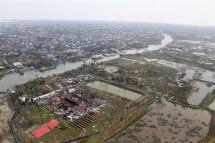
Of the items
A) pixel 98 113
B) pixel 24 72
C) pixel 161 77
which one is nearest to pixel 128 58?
pixel 161 77

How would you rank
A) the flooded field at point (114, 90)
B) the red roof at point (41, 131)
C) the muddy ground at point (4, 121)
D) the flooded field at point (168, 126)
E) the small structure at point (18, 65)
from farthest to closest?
the small structure at point (18, 65) < the flooded field at point (114, 90) < the flooded field at point (168, 126) < the red roof at point (41, 131) < the muddy ground at point (4, 121)

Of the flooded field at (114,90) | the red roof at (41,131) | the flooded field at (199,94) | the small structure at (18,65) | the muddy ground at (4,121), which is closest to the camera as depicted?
the muddy ground at (4,121)

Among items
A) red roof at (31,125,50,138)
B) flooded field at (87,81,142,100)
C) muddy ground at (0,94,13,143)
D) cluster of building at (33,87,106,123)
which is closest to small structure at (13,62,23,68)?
muddy ground at (0,94,13,143)

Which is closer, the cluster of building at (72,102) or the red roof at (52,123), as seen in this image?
the red roof at (52,123)

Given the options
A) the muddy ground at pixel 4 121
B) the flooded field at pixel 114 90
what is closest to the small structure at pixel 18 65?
the muddy ground at pixel 4 121

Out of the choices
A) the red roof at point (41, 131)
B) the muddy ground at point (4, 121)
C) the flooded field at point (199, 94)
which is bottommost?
the flooded field at point (199, 94)

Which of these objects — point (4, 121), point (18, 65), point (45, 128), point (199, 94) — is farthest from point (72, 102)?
point (18, 65)

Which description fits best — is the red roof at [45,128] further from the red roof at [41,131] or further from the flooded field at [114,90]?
the flooded field at [114,90]

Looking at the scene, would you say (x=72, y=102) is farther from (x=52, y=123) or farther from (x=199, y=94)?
(x=199, y=94)

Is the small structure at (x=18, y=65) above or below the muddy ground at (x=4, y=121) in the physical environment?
below
